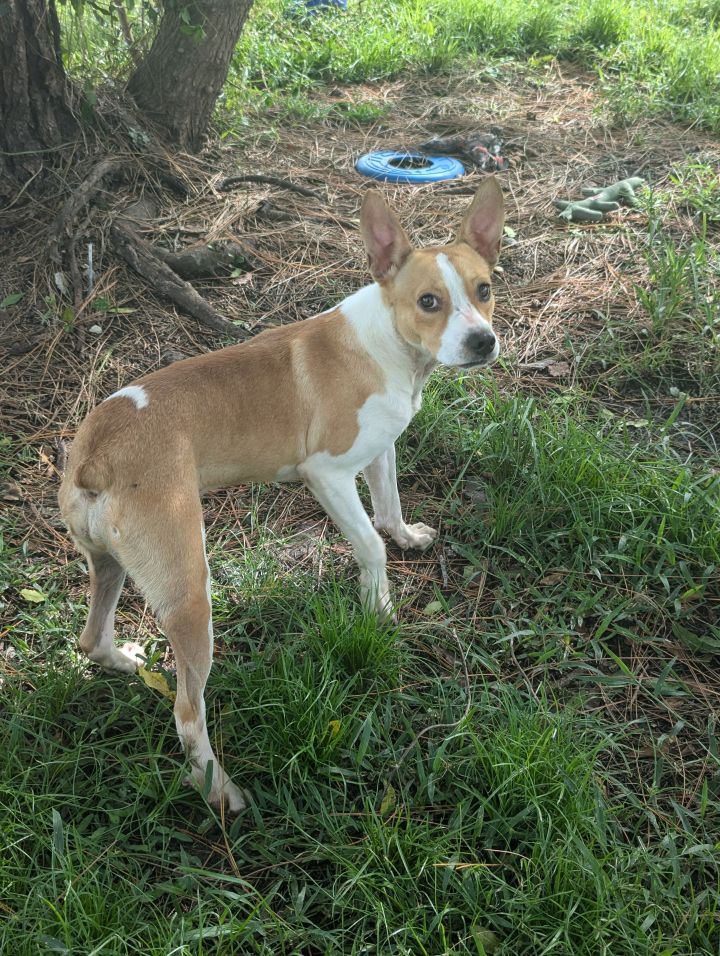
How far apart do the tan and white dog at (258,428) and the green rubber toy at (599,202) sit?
8.21ft

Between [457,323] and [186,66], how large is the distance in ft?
11.5

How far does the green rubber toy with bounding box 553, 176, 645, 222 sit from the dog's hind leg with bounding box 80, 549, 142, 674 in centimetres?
400

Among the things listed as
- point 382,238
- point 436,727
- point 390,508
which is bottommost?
point 436,727

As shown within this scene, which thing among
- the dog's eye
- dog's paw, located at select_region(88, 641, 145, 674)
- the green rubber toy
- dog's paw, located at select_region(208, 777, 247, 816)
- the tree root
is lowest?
dog's paw, located at select_region(208, 777, 247, 816)

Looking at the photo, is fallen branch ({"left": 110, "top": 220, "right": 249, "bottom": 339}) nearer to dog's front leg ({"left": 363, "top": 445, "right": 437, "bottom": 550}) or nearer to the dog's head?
dog's front leg ({"left": 363, "top": 445, "right": 437, "bottom": 550})

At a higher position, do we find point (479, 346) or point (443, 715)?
point (479, 346)

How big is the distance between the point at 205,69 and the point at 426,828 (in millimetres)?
4855

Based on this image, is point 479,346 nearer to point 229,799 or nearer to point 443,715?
point 443,715

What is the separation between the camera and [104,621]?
9.23ft

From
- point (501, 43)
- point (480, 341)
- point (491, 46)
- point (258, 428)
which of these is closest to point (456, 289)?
point (480, 341)

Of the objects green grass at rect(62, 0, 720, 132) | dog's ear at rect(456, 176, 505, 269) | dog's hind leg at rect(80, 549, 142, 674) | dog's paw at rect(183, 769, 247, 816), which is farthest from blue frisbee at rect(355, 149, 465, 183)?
dog's paw at rect(183, 769, 247, 816)

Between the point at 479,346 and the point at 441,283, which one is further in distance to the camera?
the point at 441,283

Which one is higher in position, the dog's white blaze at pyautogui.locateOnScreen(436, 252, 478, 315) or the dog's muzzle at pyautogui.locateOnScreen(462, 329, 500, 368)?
the dog's white blaze at pyautogui.locateOnScreen(436, 252, 478, 315)

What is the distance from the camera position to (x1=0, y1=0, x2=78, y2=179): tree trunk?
166 inches
